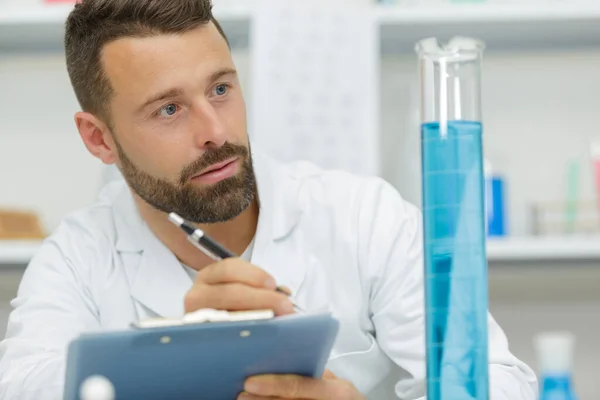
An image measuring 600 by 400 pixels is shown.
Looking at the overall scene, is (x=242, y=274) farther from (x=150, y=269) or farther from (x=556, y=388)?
(x=150, y=269)

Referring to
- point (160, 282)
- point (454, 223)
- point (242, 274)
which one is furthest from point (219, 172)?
point (454, 223)

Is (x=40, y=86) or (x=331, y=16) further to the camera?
(x=40, y=86)

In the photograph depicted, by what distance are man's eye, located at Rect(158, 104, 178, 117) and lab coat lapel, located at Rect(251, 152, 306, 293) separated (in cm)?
24

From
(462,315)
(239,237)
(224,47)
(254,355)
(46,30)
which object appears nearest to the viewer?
(462,315)

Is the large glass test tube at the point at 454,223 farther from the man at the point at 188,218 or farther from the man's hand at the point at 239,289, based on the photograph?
the man at the point at 188,218

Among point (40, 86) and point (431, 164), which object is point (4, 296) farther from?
point (431, 164)

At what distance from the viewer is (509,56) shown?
7.35 ft

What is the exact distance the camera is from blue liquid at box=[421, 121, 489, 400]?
32.9 inches

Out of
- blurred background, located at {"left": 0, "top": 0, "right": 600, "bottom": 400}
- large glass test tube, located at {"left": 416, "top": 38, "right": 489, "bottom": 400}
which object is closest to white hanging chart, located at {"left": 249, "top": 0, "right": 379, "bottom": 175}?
blurred background, located at {"left": 0, "top": 0, "right": 600, "bottom": 400}

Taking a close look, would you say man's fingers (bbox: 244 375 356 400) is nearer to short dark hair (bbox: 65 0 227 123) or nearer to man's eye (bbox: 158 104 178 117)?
man's eye (bbox: 158 104 178 117)

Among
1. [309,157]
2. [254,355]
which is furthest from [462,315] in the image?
[309,157]

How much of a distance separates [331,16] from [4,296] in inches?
43.8

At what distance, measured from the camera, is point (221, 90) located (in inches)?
60.1

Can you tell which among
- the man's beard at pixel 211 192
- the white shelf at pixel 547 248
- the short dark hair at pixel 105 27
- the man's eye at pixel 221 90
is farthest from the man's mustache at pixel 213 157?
the white shelf at pixel 547 248
